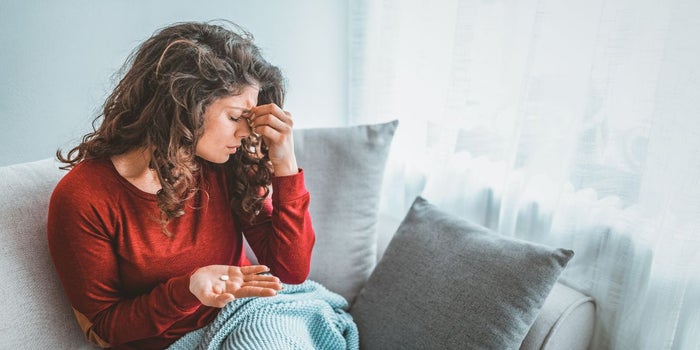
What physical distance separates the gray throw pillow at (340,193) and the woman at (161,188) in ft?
1.00

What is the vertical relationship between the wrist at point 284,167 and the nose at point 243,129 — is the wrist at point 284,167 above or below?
below

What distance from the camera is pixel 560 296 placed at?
1.15 metres

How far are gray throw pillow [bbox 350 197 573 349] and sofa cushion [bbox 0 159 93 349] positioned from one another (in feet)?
2.23

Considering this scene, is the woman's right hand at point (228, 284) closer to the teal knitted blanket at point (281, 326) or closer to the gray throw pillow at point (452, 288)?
the teal knitted blanket at point (281, 326)

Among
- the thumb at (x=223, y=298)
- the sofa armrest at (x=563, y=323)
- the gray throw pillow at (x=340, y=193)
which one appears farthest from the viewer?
the gray throw pillow at (x=340, y=193)

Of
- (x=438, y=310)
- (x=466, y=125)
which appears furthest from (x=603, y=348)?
(x=466, y=125)

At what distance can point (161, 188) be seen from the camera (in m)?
1.00

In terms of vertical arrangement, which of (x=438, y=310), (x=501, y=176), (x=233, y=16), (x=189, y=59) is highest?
(x=233, y=16)

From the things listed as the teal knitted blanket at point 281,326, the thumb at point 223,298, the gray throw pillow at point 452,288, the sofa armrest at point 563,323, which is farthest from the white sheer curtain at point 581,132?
→ the thumb at point 223,298

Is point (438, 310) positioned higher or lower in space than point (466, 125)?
lower

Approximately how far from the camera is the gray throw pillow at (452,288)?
3.42 ft

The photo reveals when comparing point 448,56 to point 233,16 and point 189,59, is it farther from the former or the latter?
point 189,59

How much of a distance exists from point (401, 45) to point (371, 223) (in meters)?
0.58

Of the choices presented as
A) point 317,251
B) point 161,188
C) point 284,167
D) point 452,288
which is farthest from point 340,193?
point 161,188
